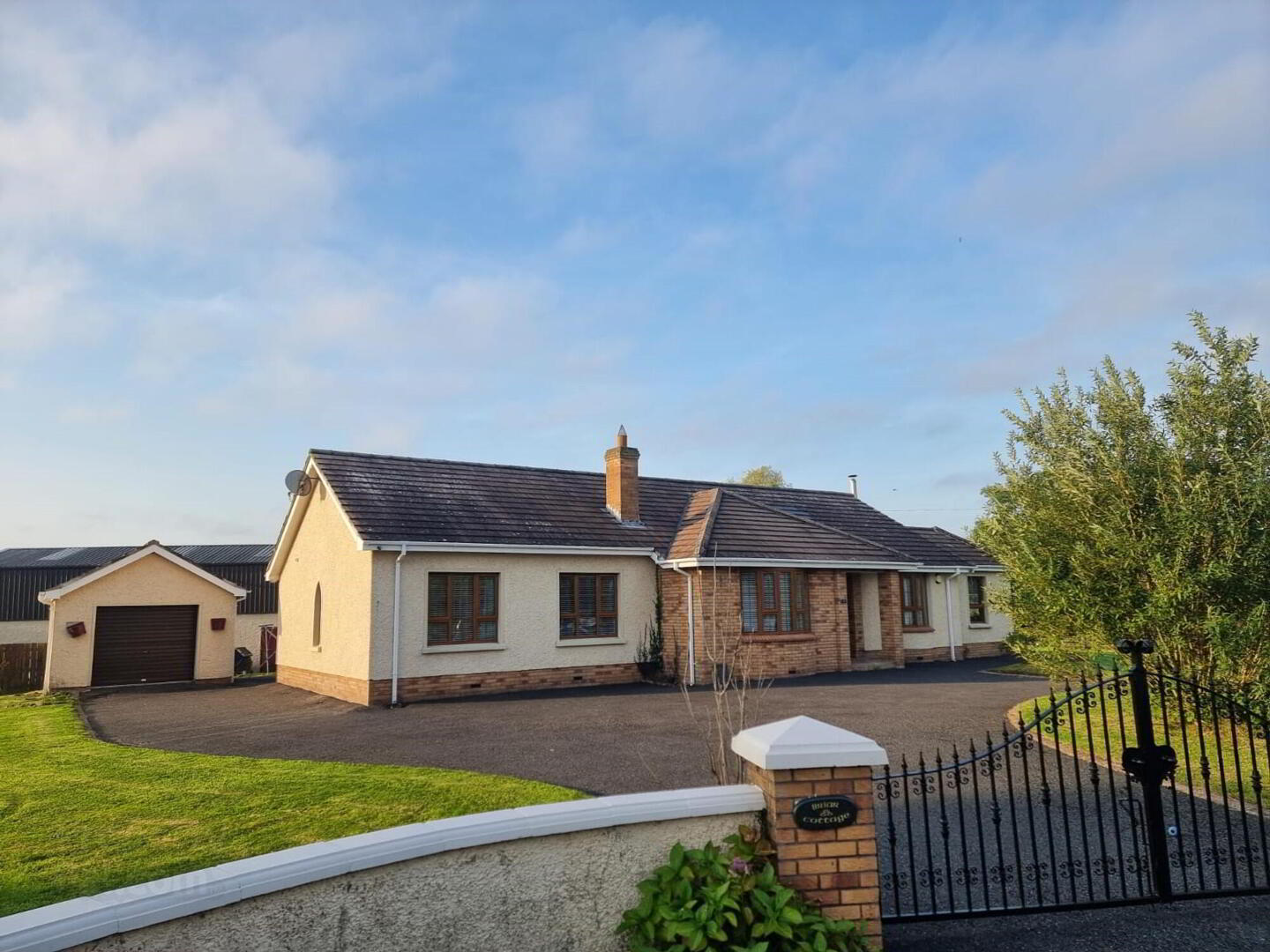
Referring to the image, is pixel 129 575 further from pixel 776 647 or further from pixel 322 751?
pixel 776 647

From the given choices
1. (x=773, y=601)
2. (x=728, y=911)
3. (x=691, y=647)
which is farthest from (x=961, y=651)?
(x=728, y=911)

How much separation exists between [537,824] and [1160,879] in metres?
4.24

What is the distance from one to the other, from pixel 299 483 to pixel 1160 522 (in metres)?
17.7

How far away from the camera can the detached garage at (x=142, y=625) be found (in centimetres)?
2027

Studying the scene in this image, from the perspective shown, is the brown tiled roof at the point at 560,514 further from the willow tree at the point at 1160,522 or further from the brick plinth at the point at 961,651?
the willow tree at the point at 1160,522

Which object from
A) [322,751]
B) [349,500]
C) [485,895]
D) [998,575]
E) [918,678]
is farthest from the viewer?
[998,575]

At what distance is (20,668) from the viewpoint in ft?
72.2

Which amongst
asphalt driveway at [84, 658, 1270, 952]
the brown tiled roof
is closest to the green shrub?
asphalt driveway at [84, 658, 1270, 952]

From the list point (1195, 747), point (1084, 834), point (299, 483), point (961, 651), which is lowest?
point (1195, 747)

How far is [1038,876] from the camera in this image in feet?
16.5

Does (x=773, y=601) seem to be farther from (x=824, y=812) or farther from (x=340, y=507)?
(x=824, y=812)

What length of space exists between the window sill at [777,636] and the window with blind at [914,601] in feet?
18.0

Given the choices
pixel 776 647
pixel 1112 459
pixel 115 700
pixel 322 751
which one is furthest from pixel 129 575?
pixel 1112 459

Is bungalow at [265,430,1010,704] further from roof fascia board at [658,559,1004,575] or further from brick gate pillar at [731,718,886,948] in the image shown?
brick gate pillar at [731,718,886,948]
